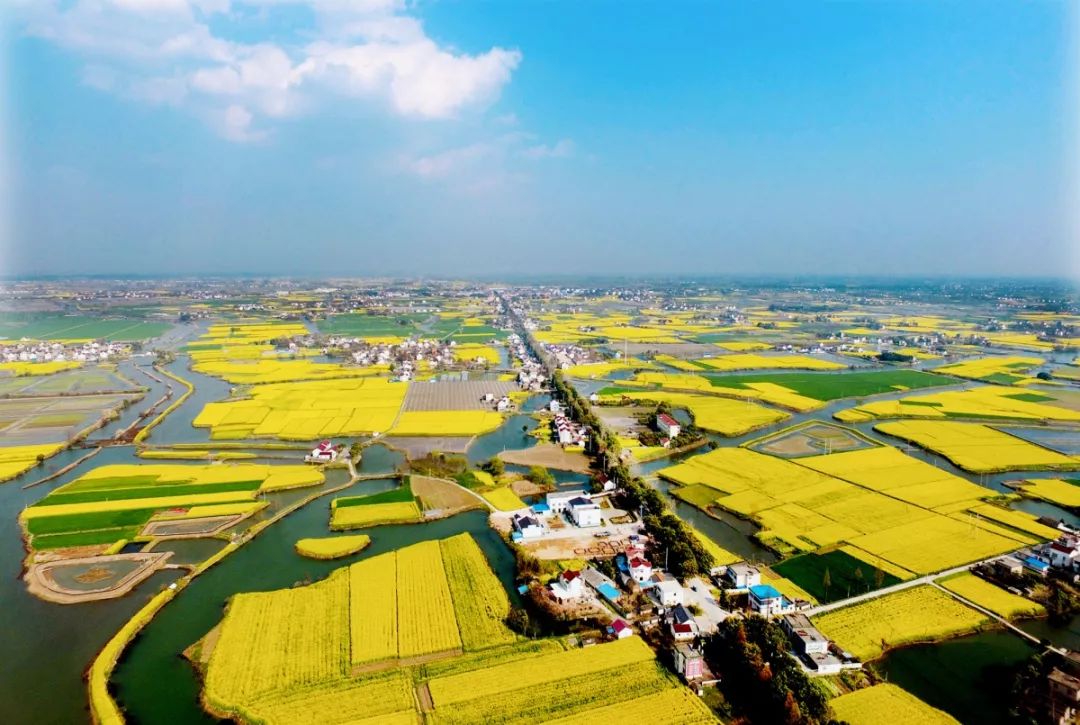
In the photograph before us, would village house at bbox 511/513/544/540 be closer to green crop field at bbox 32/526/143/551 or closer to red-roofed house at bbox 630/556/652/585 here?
red-roofed house at bbox 630/556/652/585

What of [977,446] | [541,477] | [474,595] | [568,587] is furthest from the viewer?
[977,446]

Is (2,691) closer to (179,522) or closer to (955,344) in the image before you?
(179,522)

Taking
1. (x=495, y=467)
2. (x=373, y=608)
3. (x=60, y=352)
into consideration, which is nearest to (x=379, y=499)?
(x=495, y=467)

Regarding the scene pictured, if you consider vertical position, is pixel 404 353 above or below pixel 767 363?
below

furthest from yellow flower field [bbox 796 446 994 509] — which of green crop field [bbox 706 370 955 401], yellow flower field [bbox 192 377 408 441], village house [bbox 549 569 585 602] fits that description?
yellow flower field [bbox 192 377 408 441]

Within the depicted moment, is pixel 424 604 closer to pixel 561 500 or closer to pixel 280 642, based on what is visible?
pixel 280 642

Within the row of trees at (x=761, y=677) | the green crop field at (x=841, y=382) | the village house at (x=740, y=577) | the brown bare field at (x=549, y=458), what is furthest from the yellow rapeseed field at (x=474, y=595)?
the green crop field at (x=841, y=382)

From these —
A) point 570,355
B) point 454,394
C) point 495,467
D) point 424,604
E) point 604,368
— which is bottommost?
point 424,604
